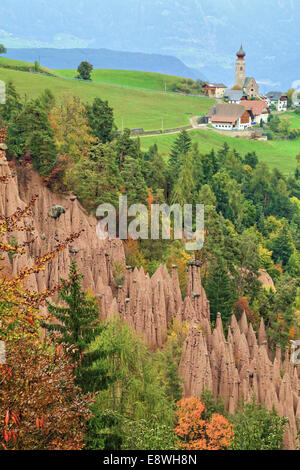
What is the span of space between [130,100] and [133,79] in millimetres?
43993

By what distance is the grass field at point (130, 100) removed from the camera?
118156mm

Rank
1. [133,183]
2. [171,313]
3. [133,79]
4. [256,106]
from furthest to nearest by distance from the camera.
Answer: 1. [133,79]
2. [256,106]
3. [133,183]
4. [171,313]

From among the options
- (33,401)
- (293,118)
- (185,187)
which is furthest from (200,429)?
(293,118)

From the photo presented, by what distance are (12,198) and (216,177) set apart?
47.7 meters

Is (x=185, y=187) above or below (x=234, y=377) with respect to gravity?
above

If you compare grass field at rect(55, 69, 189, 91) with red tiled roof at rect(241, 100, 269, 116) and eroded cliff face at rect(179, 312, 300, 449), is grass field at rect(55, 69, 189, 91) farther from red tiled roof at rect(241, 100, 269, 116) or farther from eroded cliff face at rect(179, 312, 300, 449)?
eroded cliff face at rect(179, 312, 300, 449)

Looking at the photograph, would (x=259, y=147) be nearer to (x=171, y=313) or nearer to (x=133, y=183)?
(x=133, y=183)

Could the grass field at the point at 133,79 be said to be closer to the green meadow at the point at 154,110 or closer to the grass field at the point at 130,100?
the green meadow at the point at 154,110

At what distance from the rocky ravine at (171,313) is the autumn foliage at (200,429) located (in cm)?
352

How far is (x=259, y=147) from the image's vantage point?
470ft

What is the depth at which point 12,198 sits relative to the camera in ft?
153

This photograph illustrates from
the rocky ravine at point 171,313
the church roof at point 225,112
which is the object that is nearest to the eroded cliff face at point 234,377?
the rocky ravine at point 171,313

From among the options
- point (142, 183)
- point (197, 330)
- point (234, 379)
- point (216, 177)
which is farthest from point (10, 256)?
point (216, 177)

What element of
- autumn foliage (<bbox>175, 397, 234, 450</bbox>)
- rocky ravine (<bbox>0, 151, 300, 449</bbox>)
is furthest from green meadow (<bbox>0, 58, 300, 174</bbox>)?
autumn foliage (<bbox>175, 397, 234, 450</bbox>)
